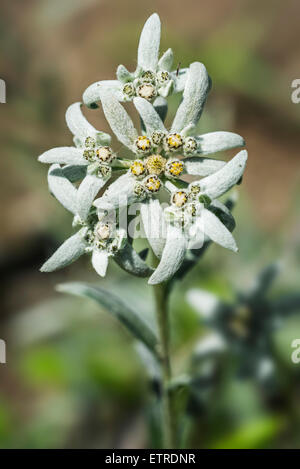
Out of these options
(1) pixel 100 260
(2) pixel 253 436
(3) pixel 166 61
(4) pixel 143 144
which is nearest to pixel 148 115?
(4) pixel 143 144

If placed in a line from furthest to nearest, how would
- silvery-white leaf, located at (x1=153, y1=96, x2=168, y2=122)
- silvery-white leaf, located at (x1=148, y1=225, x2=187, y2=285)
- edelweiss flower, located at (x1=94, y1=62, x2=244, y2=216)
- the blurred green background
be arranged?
the blurred green background
silvery-white leaf, located at (x1=153, y1=96, x2=168, y2=122)
edelweiss flower, located at (x1=94, y1=62, x2=244, y2=216)
silvery-white leaf, located at (x1=148, y1=225, x2=187, y2=285)

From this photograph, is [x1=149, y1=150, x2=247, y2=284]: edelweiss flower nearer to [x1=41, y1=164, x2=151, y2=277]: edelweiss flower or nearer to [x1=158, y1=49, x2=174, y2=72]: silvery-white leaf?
[x1=41, y1=164, x2=151, y2=277]: edelweiss flower

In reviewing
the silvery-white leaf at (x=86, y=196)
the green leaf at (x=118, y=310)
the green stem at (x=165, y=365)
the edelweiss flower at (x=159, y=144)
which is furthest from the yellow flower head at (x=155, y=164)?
the green leaf at (x=118, y=310)

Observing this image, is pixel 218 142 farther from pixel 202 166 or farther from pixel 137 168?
pixel 137 168

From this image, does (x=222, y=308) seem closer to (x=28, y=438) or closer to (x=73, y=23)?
(x=28, y=438)

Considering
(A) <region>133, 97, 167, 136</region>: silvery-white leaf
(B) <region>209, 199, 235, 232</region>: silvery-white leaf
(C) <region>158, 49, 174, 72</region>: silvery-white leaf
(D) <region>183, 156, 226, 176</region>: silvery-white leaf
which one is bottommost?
(B) <region>209, 199, 235, 232</region>: silvery-white leaf

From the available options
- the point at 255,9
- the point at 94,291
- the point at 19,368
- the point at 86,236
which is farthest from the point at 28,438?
the point at 255,9

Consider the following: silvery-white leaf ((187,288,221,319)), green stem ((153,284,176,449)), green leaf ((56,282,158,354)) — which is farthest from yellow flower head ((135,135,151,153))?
silvery-white leaf ((187,288,221,319))

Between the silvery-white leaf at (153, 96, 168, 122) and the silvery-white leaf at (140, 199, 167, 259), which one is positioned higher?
the silvery-white leaf at (153, 96, 168, 122)
